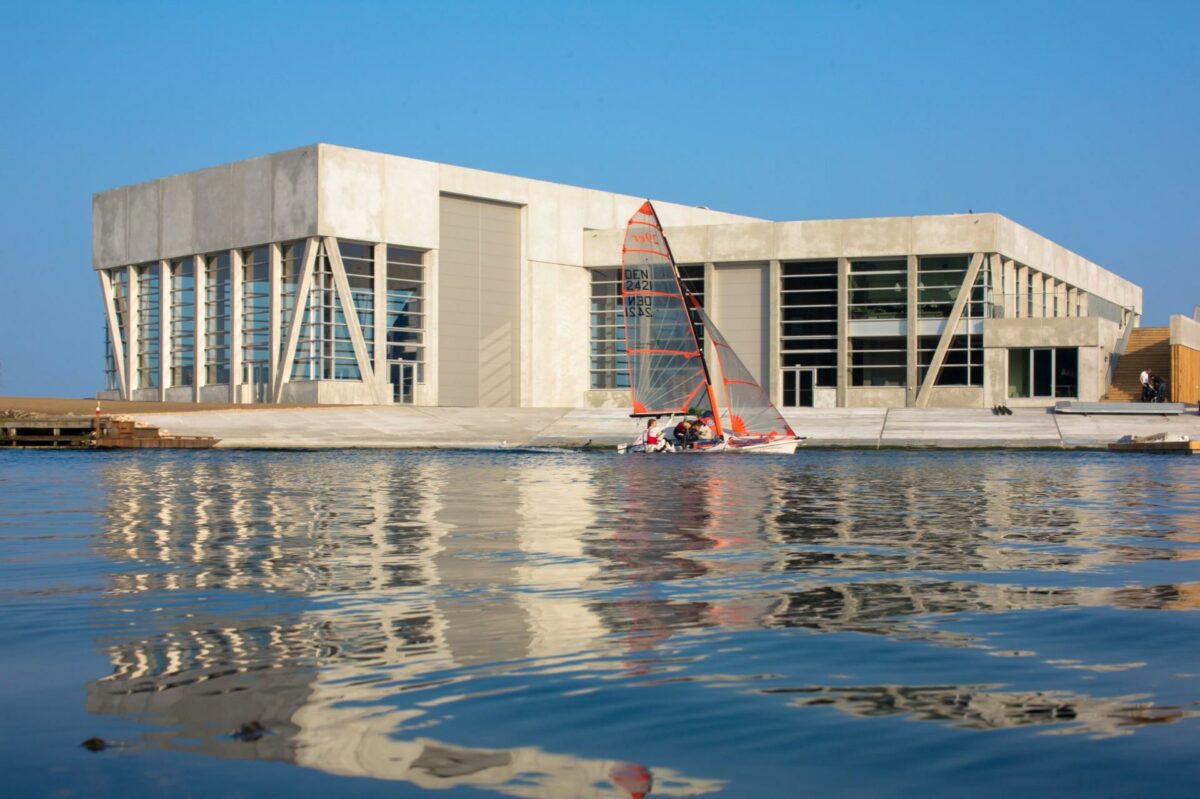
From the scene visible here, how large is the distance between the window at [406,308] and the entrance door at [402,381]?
0.25 metres

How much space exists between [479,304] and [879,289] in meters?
22.2

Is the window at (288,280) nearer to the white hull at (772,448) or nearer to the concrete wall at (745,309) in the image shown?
the concrete wall at (745,309)

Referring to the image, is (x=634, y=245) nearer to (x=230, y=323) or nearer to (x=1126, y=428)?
(x=1126, y=428)

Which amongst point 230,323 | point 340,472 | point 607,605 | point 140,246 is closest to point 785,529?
point 607,605

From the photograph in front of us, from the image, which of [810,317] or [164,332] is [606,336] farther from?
[164,332]

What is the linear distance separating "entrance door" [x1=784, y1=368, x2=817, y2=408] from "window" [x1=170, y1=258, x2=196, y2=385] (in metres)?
33.9

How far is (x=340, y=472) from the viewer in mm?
33000

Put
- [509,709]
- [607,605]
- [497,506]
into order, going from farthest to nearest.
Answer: [497,506], [607,605], [509,709]

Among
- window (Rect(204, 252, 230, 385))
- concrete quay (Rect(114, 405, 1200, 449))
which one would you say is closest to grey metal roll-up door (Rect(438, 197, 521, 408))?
concrete quay (Rect(114, 405, 1200, 449))

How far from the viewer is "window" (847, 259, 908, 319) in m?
75.2

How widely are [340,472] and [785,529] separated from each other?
61.8 ft

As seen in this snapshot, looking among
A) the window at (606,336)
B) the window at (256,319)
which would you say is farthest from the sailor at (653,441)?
the window at (606,336)

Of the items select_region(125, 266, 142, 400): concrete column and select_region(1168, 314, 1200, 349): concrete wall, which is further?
select_region(125, 266, 142, 400): concrete column

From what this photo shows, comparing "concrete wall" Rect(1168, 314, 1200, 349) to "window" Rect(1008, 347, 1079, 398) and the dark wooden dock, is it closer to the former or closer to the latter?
"window" Rect(1008, 347, 1079, 398)
